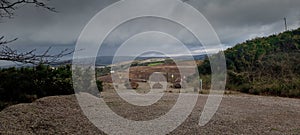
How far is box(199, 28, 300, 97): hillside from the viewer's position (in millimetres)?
12547

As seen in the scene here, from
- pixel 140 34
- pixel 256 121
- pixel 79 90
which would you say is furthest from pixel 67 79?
pixel 256 121

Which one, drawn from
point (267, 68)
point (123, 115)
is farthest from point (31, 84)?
point (267, 68)

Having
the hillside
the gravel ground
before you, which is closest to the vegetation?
the gravel ground

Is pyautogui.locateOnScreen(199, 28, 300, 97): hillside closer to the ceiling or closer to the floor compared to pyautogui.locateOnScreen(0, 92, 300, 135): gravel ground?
closer to the ceiling

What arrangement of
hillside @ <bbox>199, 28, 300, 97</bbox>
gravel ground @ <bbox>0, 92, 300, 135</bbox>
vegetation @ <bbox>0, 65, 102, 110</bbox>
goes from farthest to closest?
hillside @ <bbox>199, 28, 300, 97</bbox> < vegetation @ <bbox>0, 65, 102, 110</bbox> < gravel ground @ <bbox>0, 92, 300, 135</bbox>

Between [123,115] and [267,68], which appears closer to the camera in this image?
[123,115]

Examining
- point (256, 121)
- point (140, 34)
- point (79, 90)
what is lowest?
point (256, 121)

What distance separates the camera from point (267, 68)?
14.6 meters

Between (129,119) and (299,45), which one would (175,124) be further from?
(299,45)

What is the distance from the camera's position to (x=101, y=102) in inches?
315

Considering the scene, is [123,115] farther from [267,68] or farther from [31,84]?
[267,68]

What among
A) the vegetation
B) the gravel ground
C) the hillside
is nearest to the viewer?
the gravel ground

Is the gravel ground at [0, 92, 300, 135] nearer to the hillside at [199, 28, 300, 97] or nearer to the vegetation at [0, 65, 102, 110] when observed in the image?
the vegetation at [0, 65, 102, 110]

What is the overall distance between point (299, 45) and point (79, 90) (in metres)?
12.8
